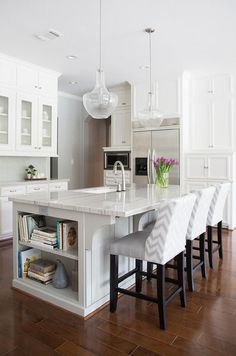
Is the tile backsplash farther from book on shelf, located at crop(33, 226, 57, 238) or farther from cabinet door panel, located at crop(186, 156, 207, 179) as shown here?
cabinet door panel, located at crop(186, 156, 207, 179)

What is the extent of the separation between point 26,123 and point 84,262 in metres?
3.11

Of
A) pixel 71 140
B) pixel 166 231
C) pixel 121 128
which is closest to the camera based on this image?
pixel 166 231

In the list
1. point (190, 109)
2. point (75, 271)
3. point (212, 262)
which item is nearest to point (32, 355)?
point (75, 271)

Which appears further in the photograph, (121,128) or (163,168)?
(121,128)

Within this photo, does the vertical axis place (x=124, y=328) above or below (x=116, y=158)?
below

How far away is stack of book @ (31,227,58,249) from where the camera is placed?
7.73 ft

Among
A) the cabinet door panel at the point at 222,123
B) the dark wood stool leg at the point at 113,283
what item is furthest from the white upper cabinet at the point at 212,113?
the dark wood stool leg at the point at 113,283

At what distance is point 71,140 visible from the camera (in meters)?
6.72

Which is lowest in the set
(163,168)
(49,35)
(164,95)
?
(163,168)

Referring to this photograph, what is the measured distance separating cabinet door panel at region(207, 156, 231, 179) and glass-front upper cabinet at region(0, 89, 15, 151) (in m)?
3.25

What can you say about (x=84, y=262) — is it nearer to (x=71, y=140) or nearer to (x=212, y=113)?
(x=212, y=113)

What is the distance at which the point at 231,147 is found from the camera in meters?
4.91

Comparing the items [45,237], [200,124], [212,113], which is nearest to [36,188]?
[45,237]

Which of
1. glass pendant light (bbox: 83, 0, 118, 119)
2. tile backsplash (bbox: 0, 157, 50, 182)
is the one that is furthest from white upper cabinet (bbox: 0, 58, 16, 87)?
glass pendant light (bbox: 83, 0, 118, 119)
